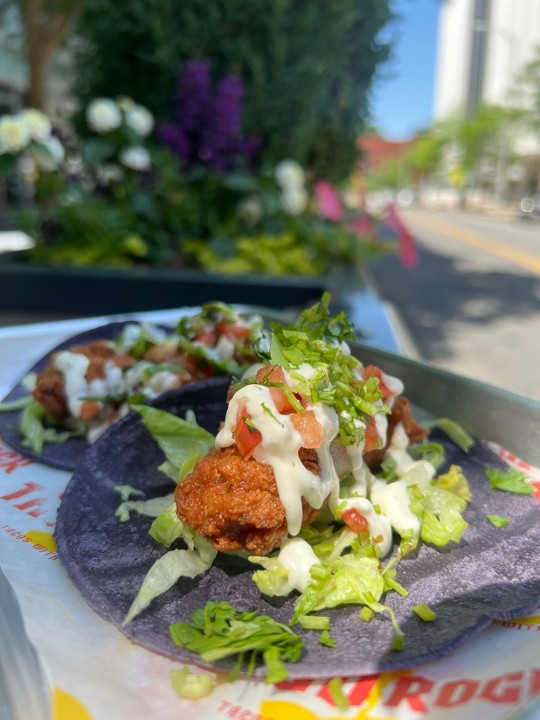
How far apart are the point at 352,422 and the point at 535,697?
60 centimetres

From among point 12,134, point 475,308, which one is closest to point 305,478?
point 12,134

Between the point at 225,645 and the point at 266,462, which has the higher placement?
the point at 266,462

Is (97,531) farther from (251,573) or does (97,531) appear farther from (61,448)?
(61,448)

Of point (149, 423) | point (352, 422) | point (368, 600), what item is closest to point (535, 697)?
point (368, 600)

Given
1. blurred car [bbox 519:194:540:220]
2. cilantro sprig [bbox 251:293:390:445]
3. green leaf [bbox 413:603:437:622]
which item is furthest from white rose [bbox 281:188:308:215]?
blurred car [bbox 519:194:540:220]

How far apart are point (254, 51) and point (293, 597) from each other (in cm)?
502

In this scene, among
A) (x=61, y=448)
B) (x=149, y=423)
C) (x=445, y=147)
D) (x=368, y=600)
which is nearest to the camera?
(x=368, y=600)

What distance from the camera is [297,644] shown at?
1.03 meters

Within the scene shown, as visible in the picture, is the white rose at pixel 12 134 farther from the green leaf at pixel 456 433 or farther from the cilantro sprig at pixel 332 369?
the green leaf at pixel 456 433

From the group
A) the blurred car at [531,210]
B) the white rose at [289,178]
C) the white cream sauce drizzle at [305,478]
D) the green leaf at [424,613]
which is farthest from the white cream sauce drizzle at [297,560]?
the blurred car at [531,210]

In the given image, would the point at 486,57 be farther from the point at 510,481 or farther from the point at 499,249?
the point at 510,481

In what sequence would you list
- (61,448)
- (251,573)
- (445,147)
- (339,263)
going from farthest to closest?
1. (445,147)
2. (339,263)
3. (61,448)
4. (251,573)

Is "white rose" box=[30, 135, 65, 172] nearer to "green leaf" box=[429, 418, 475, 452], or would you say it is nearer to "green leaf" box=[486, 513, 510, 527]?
"green leaf" box=[429, 418, 475, 452]

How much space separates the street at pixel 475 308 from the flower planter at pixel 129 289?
1265 mm
